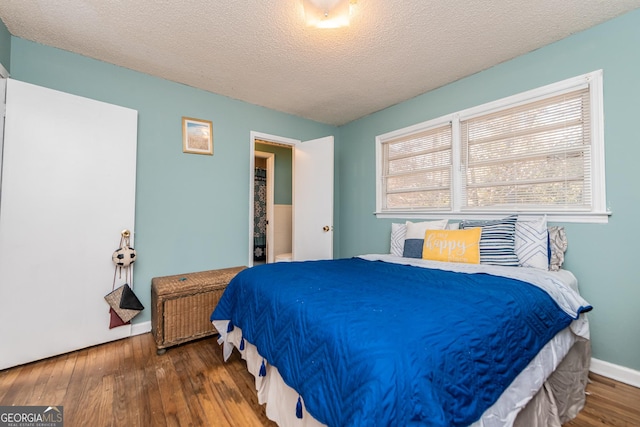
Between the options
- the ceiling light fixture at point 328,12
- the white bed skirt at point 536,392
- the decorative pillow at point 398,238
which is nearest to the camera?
the white bed skirt at point 536,392

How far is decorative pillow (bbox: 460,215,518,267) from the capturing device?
1938 mm

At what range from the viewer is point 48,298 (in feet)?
6.52

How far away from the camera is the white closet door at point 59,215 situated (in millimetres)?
1868

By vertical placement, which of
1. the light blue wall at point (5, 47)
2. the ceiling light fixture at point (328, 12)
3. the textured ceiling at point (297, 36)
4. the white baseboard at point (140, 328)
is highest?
the textured ceiling at point (297, 36)

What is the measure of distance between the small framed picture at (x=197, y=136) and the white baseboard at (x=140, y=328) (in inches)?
69.8

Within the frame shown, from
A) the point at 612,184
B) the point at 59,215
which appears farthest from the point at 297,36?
the point at 612,184

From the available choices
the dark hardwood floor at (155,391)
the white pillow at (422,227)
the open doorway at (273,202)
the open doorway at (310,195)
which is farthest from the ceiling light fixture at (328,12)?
the open doorway at (273,202)

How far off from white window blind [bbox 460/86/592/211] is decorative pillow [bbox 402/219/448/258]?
0.34 metres

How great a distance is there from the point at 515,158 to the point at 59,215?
12.5 ft

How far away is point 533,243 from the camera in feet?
6.29

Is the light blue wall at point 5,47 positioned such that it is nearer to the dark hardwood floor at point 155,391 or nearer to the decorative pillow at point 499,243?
the dark hardwood floor at point 155,391

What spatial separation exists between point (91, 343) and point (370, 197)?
321 centimetres

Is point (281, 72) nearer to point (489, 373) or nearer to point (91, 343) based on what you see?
point (489, 373)

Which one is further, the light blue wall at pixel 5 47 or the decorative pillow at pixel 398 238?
the decorative pillow at pixel 398 238
